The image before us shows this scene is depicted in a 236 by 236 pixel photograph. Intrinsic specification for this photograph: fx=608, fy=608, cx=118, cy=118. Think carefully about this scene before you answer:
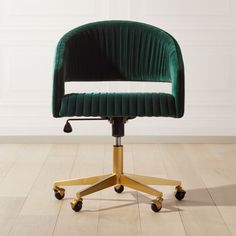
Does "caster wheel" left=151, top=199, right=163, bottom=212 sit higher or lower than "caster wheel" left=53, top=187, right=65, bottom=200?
higher

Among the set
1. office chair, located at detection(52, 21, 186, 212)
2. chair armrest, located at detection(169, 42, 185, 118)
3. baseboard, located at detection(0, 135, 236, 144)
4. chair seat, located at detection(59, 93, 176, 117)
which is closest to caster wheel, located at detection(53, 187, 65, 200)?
office chair, located at detection(52, 21, 186, 212)

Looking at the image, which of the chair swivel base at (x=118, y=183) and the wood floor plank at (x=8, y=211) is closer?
the wood floor plank at (x=8, y=211)

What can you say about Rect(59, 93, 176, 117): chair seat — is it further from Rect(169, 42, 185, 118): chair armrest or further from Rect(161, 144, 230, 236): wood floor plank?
Rect(161, 144, 230, 236): wood floor plank

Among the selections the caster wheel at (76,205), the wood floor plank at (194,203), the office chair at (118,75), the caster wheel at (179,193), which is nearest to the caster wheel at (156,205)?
the office chair at (118,75)

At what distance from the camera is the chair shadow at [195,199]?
295cm

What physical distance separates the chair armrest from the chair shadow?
0.45 metres

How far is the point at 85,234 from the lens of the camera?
254cm

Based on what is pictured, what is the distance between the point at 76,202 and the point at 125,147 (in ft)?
5.59

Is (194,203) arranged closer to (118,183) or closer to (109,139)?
(118,183)

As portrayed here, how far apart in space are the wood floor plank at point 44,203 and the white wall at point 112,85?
2.13ft

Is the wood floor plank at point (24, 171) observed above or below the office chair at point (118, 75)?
below

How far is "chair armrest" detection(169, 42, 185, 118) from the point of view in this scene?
290 centimetres

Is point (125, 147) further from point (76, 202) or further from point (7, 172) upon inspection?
point (76, 202)

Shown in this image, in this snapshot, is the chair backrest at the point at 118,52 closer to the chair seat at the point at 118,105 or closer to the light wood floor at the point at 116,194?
the chair seat at the point at 118,105
